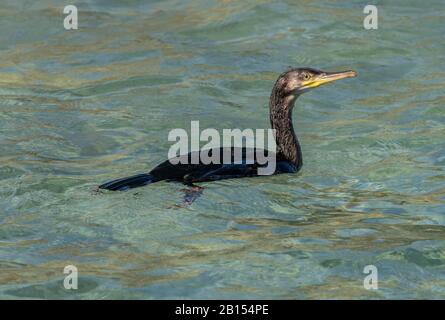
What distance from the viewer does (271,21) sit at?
53.4 feet

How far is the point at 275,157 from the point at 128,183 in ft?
5.48

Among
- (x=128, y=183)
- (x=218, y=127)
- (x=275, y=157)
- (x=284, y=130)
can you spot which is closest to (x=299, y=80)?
(x=284, y=130)

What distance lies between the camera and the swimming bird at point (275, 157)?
10500mm

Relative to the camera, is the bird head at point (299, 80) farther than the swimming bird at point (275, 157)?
Yes

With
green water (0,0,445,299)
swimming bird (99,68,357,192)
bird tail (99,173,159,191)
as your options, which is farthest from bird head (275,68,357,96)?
bird tail (99,173,159,191)

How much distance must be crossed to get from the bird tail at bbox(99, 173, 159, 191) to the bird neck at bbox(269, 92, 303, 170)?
1.55 meters

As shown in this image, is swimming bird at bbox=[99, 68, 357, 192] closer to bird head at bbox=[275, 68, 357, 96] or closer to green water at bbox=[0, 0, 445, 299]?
bird head at bbox=[275, 68, 357, 96]

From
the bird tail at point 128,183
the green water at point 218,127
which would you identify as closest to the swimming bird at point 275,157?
the bird tail at point 128,183

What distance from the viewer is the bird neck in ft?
37.2

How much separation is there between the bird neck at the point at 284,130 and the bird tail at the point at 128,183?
155 cm

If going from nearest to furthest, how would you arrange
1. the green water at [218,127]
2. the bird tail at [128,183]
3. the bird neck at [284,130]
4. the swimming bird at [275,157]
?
the green water at [218,127], the bird tail at [128,183], the swimming bird at [275,157], the bird neck at [284,130]

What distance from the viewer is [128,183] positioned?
10.3 meters

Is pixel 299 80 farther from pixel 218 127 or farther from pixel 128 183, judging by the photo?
pixel 128 183

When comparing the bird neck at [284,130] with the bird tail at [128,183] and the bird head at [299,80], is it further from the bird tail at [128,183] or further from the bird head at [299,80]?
the bird tail at [128,183]
